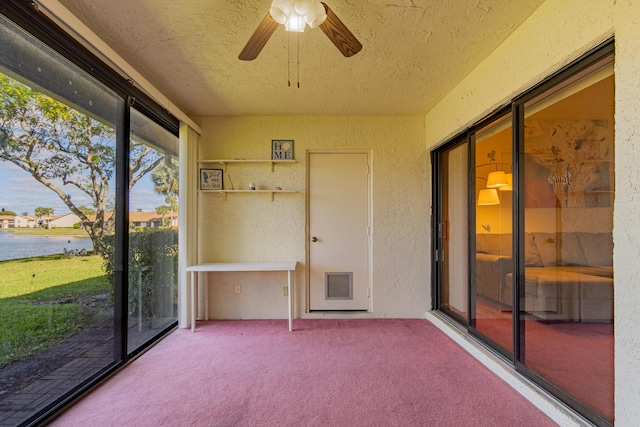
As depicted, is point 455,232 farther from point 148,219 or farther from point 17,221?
point 17,221

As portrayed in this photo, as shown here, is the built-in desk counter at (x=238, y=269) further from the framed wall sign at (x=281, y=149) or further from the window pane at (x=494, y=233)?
the window pane at (x=494, y=233)

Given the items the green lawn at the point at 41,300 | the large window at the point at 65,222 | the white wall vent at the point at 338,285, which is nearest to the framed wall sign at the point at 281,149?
the large window at the point at 65,222

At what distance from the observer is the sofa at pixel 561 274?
5.01 ft

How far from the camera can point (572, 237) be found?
5.63 feet

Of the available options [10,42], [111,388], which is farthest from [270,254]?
[10,42]

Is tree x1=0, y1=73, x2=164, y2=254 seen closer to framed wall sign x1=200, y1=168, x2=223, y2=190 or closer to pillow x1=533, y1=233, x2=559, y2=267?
framed wall sign x1=200, y1=168, x2=223, y2=190

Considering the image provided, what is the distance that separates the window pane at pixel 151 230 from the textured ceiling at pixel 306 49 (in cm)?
56

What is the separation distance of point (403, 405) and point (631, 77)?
2112mm

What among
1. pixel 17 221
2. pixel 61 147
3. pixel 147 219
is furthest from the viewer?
pixel 147 219

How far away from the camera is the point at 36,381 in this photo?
5.27ft

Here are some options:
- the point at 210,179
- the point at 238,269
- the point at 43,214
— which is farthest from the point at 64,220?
the point at 210,179

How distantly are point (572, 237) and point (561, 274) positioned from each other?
314 mm

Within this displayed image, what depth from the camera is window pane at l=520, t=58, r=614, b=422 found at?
1.47m

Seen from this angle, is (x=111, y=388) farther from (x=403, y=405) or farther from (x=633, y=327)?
(x=633, y=327)
